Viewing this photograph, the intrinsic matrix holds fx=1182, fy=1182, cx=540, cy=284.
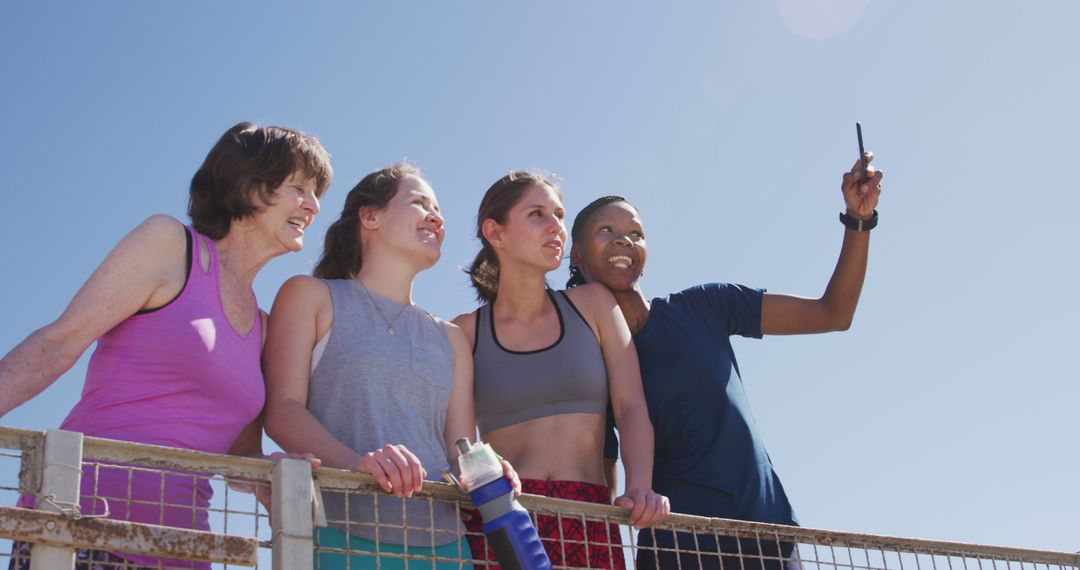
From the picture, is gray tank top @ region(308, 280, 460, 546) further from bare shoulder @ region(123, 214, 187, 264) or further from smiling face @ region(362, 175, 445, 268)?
bare shoulder @ region(123, 214, 187, 264)

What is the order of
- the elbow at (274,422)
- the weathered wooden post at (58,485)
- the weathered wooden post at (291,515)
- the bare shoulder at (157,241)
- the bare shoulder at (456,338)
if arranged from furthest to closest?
the bare shoulder at (456,338), the elbow at (274,422), the bare shoulder at (157,241), the weathered wooden post at (291,515), the weathered wooden post at (58,485)

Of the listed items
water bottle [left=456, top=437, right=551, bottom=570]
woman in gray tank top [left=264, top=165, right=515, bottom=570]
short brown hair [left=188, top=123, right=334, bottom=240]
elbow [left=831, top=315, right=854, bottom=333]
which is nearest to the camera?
water bottle [left=456, top=437, right=551, bottom=570]

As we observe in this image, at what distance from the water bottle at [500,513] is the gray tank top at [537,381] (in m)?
1.13

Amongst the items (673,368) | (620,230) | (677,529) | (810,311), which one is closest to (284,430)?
(677,529)

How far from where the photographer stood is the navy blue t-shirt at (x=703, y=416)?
445 cm

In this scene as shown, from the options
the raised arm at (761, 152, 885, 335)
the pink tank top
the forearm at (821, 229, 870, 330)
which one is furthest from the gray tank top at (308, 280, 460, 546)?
the forearm at (821, 229, 870, 330)

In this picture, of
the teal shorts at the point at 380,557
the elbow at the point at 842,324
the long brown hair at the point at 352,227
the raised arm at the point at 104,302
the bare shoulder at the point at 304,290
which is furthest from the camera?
the elbow at the point at 842,324

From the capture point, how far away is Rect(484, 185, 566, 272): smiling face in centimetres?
483

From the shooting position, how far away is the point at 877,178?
507cm

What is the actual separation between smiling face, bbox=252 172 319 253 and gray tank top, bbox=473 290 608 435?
919mm

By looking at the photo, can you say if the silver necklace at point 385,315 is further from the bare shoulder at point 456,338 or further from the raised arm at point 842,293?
the raised arm at point 842,293

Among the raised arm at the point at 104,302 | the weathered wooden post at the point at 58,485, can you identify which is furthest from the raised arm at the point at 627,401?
the weathered wooden post at the point at 58,485

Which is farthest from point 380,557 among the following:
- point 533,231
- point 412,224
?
point 533,231

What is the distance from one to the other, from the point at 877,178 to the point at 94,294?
129 inches
